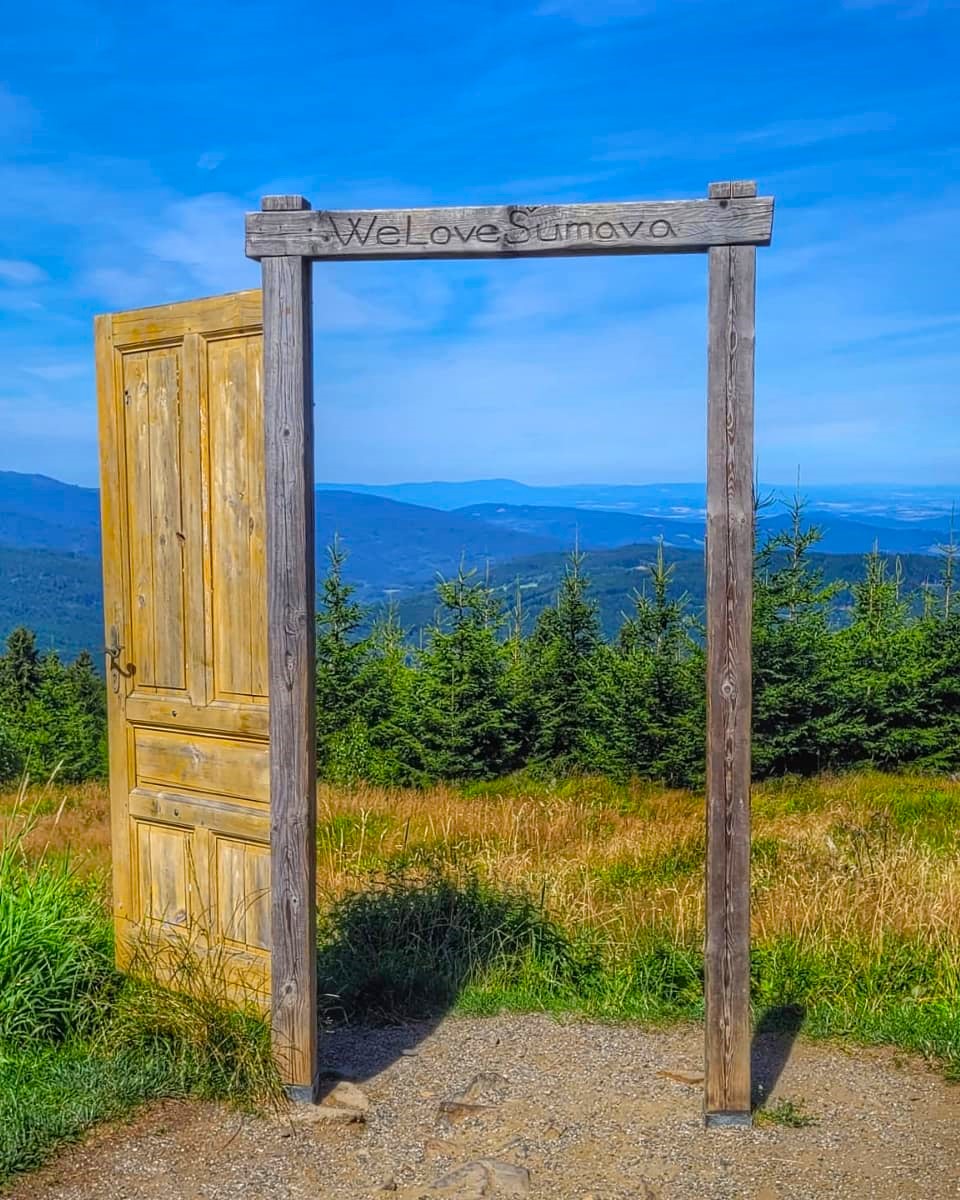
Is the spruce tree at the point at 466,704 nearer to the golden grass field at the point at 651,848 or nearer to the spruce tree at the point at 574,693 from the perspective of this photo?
the spruce tree at the point at 574,693

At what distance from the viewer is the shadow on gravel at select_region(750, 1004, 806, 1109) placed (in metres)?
4.56

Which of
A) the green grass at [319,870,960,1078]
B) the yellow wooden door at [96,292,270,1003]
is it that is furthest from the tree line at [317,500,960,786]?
the yellow wooden door at [96,292,270,1003]

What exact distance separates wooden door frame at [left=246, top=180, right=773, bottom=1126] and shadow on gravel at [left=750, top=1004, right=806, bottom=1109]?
42cm

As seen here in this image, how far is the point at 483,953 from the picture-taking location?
18.6ft

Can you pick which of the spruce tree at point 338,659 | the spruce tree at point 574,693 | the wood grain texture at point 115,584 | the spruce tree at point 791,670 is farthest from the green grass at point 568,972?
the spruce tree at point 338,659

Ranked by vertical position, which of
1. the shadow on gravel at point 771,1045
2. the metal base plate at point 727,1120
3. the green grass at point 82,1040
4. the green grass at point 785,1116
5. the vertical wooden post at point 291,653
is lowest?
the shadow on gravel at point 771,1045

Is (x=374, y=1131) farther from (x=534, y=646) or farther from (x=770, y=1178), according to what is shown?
(x=534, y=646)

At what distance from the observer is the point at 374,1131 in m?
4.16

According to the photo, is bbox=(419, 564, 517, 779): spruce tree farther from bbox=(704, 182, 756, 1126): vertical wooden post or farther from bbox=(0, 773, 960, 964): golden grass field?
bbox=(704, 182, 756, 1126): vertical wooden post

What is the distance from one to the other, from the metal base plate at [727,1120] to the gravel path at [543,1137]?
1.6 inches

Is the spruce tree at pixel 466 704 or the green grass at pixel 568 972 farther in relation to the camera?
the spruce tree at pixel 466 704


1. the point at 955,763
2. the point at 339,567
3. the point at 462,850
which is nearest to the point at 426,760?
the point at 339,567

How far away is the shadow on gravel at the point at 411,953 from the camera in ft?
17.0

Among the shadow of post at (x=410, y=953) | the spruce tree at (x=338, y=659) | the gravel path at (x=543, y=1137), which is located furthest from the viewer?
the spruce tree at (x=338, y=659)
